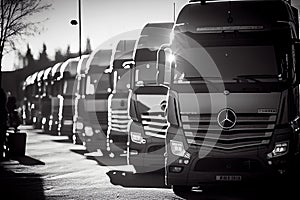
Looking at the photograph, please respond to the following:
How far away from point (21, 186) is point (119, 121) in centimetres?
563

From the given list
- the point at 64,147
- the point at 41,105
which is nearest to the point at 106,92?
the point at 64,147

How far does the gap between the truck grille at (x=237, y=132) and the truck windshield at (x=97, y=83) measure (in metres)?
11.2

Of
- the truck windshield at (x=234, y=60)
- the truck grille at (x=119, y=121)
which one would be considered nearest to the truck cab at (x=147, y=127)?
the truck grille at (x=119, y=121)

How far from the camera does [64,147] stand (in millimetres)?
26906

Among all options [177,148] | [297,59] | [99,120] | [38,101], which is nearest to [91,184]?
[177,148]

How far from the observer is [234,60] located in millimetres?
12211

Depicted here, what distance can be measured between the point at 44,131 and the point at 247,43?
28467 mm

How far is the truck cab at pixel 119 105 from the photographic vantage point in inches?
782

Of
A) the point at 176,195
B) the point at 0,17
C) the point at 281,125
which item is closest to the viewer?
the point at 281,125

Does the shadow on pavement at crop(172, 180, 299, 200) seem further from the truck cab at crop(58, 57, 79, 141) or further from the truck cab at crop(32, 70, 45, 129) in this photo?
the truck cab at crop(32, 70, 45, 129)

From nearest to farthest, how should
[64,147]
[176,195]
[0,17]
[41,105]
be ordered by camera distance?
1. [176,195]
2. [64,147]
3. [0,17]
4. [41,105]

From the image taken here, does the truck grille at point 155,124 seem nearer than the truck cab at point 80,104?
Yes

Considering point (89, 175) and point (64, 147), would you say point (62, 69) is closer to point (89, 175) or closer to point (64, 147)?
point (64, 147)

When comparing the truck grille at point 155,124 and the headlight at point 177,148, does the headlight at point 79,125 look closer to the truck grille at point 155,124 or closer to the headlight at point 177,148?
the truck grille at point 155,124
